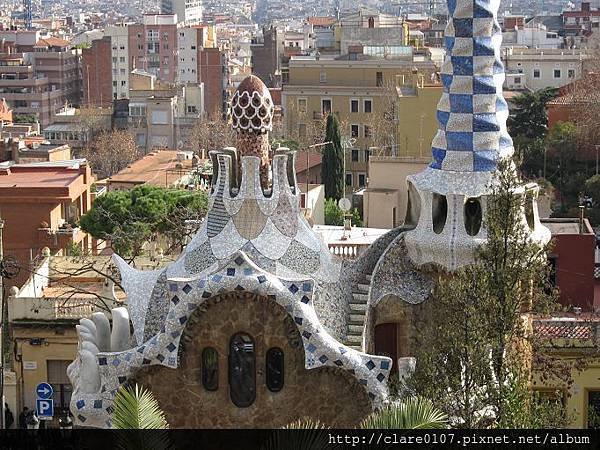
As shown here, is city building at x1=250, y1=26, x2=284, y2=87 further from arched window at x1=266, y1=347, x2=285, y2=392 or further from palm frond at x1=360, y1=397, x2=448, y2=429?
palm frond at x1=360, y1=397, x2=448, y2=429

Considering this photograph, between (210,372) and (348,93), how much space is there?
53177 millimetres

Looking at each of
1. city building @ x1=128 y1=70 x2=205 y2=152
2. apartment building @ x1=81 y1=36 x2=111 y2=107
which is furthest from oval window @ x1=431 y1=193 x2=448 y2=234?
apartment building @ x1=81 y1=36 x2=111 y2=107

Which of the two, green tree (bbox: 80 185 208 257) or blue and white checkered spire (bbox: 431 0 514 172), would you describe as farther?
green tree (bbox: 80 185 208 257)

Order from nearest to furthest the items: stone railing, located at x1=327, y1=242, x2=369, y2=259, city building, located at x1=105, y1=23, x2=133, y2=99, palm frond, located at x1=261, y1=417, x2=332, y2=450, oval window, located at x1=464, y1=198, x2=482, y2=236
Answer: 1. palm frond, located at x1=261, y1=417, x2=332, y2=450
2. oval window, located at x1=464, y1=198, x2=482, y2=236
3. stone railing, located at x1=327, y1=242, x2=369, y2=259
4. city building, located at x1=105, y1=23, x2=133, y2=99

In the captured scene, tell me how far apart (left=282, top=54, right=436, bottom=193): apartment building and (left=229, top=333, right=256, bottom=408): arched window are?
4836cm

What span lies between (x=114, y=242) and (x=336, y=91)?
40.1m

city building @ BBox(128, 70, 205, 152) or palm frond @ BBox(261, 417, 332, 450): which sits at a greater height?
palm frond @ BBox(261, 417, 332, 450)

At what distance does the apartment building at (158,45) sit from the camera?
401 ft

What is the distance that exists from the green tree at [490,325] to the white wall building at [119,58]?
100m

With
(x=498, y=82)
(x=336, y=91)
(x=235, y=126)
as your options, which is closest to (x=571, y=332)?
(x=498, y=82)

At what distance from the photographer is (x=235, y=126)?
17359mm

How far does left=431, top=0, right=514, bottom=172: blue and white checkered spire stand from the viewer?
56.3ft

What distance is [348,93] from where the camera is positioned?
226 feet

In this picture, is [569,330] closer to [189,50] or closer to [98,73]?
[98,73]
